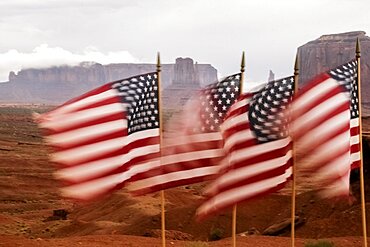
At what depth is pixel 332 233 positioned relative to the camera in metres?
21.0

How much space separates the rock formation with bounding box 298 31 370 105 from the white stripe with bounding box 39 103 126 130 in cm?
14405

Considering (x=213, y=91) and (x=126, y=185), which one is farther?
(x=213, y=91)

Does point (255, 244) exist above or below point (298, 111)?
below

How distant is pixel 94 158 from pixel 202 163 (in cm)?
180

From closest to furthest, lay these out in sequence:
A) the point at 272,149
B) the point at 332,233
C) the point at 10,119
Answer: the point at 272,149 → the point at 332,233 → the point at 10,119

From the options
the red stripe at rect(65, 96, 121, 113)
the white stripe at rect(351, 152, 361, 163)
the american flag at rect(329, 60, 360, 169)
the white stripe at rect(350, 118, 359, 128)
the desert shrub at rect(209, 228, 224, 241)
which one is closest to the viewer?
the red stripe at rect(65, 96, 121, 113)

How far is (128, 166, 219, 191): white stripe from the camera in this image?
859cm

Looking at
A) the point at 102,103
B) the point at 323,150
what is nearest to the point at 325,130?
Result: the point at 323,150

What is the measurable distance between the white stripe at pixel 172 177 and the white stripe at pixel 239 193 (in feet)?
1.39

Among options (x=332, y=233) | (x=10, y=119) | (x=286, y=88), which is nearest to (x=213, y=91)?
(x=286, y=88)

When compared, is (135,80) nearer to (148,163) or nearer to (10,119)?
(148,163)

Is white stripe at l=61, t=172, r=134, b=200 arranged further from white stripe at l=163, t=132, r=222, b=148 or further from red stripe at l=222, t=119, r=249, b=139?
red stripe at l=222, t=119, r=249, b=139

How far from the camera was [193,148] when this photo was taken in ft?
29.0

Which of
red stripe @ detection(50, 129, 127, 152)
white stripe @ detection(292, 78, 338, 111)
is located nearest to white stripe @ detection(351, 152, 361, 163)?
white stripe @ detection(292, 78, 338, 111)
